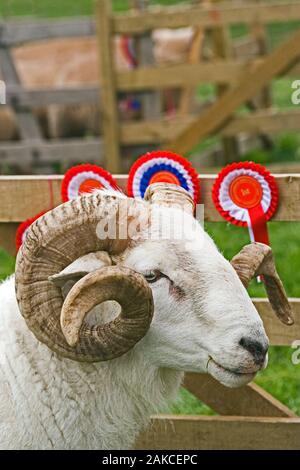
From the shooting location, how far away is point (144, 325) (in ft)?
12.4

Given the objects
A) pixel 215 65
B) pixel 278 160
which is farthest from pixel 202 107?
pixel 215 65

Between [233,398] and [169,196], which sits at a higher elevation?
[169,196]

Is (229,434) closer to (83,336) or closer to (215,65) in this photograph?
(83,336)

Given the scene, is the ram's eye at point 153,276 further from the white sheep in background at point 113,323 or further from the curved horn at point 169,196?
the curved horn at point 169,196

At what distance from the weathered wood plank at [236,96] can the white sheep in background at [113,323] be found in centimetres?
584

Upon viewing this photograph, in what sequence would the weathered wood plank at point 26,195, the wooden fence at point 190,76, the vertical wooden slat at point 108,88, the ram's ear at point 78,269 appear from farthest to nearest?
the vertical wooden slat at point 108,88 < the wooden fence at point 190,76 < the weathered wood plank at point 26,195 < the ram's ear at point 78,269

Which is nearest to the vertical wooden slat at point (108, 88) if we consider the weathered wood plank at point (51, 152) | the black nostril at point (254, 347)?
the weathered wood plank at point (51, 152)

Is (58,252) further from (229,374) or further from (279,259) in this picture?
(279,259)

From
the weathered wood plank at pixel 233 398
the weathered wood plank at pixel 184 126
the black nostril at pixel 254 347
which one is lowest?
the weathered wood plank at pixel 233 398

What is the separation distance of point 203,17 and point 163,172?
5693 millimetres

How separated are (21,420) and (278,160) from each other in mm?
8783

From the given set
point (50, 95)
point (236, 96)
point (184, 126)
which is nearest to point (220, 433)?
point (236, 96)

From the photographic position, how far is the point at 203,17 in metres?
10.0

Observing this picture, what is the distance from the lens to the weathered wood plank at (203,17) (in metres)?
9.99
